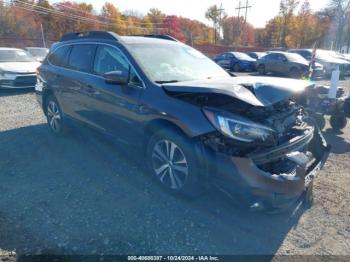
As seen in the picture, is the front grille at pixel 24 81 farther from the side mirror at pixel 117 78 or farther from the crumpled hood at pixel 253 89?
the crumpled hood at pixel 253 89

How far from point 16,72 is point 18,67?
0.47 metres

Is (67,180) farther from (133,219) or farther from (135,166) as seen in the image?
(133,219)

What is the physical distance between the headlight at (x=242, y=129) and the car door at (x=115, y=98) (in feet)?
3.94

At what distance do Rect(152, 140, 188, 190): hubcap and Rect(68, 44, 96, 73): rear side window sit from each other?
1.94 m

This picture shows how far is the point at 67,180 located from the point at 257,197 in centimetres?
253

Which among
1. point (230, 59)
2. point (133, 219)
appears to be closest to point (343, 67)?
point (230, 59)

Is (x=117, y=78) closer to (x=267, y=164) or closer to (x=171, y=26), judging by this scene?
(x=267, y=164)

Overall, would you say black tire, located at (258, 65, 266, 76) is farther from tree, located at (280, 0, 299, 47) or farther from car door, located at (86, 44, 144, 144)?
tree, located at (280, 0, 299, 47)

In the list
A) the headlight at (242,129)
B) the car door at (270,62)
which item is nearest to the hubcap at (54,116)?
the headlight at (242,129)

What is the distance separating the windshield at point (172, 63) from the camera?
3.93 meters

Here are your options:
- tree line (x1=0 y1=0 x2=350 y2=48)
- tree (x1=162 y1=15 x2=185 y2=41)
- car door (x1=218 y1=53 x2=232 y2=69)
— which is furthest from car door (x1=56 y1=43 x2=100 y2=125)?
tree (x1=162 y1=15 x2=185 y2=41)

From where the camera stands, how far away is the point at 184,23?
73312 millimetres

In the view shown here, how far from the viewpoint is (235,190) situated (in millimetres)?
2949

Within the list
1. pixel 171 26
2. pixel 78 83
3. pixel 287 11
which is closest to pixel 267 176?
pixel 78 83
